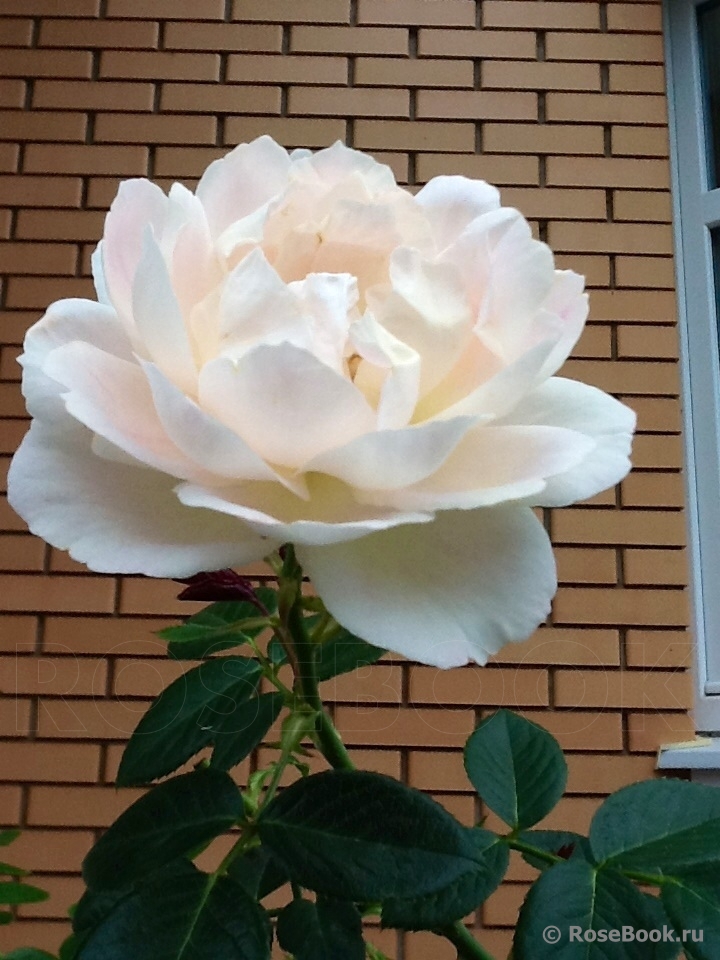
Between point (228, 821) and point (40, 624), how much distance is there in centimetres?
123

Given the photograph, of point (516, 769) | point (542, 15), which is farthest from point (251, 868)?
point (542, 15)

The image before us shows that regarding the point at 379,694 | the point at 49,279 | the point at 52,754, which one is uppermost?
the point at 49,279

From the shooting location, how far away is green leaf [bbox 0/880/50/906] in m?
0.63

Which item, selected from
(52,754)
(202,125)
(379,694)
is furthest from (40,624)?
(202,125)

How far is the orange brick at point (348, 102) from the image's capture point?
1.60 meters

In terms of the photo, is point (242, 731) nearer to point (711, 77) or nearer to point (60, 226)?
point (60, 226)

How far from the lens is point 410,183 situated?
1.58 m

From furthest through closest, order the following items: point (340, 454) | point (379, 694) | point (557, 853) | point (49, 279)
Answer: point (49, 279) < point (379, 694) < point (557, 853) < point (340, 454)

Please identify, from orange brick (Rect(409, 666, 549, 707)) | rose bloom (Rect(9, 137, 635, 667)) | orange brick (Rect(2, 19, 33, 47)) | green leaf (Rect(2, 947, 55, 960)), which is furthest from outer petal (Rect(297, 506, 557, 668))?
orange brick (Rect(2, 19, 33, 47))

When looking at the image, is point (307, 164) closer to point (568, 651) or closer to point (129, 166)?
point (568, 651)

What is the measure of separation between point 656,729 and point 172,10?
5.48ft

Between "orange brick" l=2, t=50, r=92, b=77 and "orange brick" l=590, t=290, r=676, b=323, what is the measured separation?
1123 mm

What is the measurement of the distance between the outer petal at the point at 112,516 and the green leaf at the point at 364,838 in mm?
120

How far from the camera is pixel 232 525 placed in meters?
0.28
